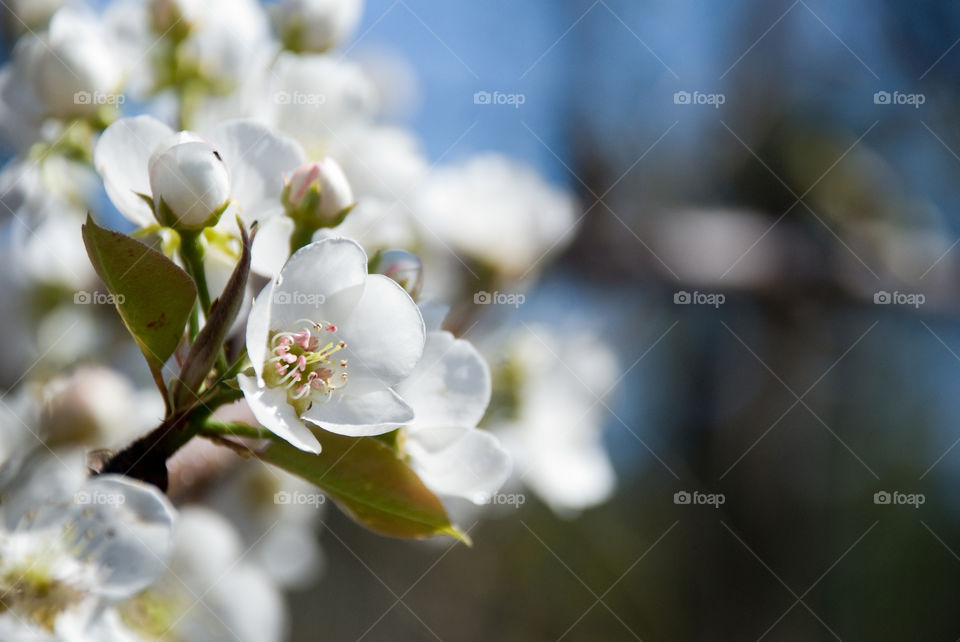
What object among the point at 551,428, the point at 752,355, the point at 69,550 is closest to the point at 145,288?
the point at 69,550

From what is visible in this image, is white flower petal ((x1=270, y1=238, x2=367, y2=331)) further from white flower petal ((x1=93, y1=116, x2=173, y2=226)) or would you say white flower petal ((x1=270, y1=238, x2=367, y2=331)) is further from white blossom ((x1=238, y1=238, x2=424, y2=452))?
white flower petal ((x1=93, y1=116, x2=173, y2=226))

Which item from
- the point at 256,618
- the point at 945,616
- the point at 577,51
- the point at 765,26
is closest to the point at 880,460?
the point at 945,616

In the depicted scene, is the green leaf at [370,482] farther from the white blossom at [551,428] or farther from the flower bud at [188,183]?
the white blossom at [551,428]

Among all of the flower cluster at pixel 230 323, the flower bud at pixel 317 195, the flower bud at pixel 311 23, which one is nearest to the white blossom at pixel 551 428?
the flower cluster at pixel 230 323

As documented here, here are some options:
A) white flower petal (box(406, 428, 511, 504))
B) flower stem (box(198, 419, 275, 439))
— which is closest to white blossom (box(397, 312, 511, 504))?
white flower petal (box(406, 428, 511, 504))

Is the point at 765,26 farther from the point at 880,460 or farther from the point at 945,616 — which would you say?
the point at 945,616
